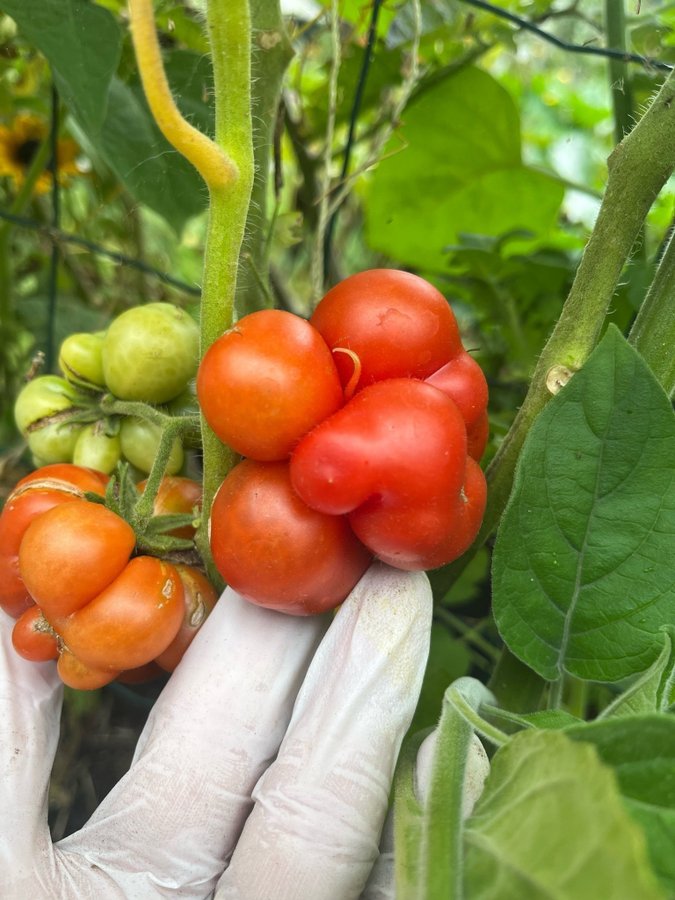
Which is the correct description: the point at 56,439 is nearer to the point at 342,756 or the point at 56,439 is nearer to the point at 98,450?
the point at 98,450

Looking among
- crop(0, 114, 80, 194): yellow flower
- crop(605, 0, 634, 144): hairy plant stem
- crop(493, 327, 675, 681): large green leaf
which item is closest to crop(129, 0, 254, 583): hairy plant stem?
crop(493, 327, 675, 681): large green leaf

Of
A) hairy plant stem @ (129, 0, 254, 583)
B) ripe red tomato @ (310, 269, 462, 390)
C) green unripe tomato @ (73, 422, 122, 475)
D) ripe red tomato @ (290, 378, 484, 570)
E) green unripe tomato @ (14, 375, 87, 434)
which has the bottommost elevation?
green unripe tomato @ (73, 422, 122, 475)

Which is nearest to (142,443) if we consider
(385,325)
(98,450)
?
(98,450)

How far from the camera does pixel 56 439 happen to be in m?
0.69

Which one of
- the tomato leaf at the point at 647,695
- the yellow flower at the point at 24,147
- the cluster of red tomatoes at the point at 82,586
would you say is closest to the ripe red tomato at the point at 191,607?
the cluster of red tomatoes at the point at 82,586

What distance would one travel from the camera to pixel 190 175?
2.71 feet

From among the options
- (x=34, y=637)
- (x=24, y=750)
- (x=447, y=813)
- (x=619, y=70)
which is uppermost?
(x=619, y=70)

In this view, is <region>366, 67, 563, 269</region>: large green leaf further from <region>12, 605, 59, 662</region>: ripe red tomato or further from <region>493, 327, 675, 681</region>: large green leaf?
<region>12, 605, 59, 662</region>: ripe red tomato

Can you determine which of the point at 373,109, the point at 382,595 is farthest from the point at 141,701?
the point at 373,109

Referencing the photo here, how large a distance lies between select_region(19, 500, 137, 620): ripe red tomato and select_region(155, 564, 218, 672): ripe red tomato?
75 millimetres

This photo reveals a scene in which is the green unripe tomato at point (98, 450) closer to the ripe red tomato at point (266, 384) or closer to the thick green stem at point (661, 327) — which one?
the ripe red tomato at point (266, 384)

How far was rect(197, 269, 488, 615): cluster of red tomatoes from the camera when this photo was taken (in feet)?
1.56

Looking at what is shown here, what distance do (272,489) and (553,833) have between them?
27 cm

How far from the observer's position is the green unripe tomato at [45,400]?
0.69m
